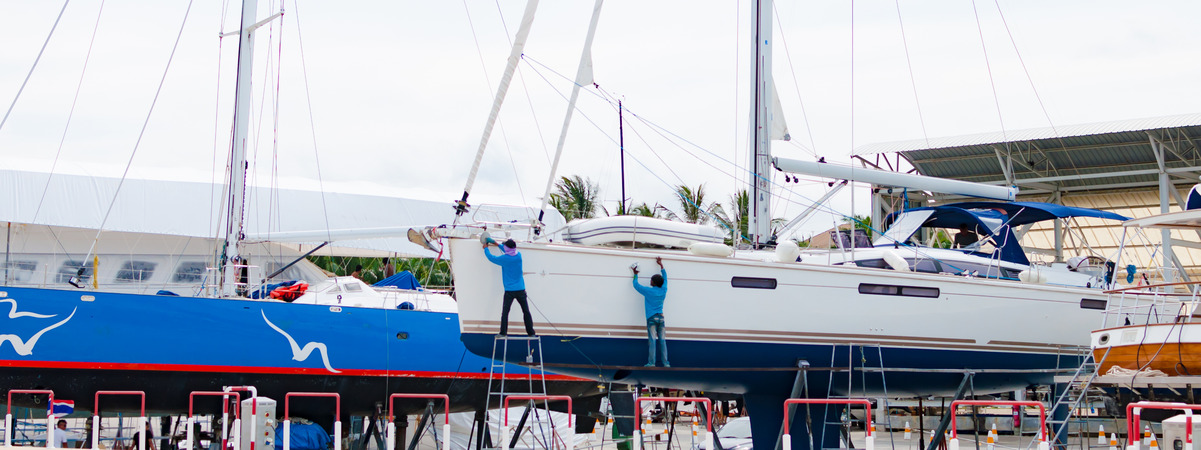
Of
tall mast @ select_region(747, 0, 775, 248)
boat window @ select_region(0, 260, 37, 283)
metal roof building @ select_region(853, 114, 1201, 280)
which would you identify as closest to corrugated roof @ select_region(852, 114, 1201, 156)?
metal roof building @ select_region(853, 114, 1201, 280)

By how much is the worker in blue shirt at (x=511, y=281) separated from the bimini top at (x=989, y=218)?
Result: 235 inches

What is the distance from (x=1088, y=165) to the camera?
25.2m

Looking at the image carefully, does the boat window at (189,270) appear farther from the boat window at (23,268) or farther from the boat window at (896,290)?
the boat window at (896,290)

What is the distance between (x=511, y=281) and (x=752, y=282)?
2504mm

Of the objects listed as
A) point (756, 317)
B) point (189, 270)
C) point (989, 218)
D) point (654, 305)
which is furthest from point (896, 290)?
point (189, 270)

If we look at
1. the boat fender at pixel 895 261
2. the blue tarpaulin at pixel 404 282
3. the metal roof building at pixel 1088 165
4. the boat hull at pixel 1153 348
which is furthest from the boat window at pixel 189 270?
the boat hull at pixel 1153 348

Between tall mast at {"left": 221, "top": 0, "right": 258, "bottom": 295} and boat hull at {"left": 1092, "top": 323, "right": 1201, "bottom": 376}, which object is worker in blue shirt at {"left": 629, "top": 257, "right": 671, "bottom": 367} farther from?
tall mast at {"left": 221, "top": 0, "right": 258, "bottom": 295}

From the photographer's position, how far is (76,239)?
23984 mm

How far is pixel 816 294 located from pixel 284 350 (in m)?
7.04

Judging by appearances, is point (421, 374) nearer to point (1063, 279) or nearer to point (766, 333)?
point (766, 333)

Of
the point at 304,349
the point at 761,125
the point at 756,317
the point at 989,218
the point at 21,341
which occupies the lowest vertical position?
the point at 304,349

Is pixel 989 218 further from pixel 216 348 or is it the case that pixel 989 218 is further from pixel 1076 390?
pixel 216 348

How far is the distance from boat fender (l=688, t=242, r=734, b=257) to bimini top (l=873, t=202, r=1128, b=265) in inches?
158

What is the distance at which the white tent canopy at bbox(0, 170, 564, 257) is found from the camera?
2359 cm
